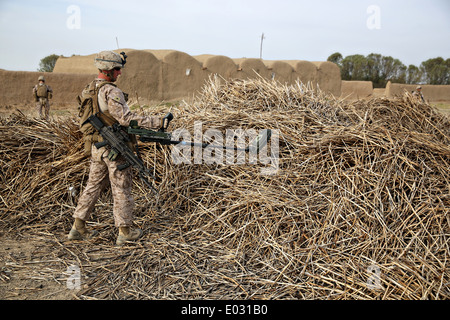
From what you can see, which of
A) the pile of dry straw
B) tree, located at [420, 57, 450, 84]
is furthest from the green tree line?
the pile of dry straw

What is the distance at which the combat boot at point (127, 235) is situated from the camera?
2959 millimetres

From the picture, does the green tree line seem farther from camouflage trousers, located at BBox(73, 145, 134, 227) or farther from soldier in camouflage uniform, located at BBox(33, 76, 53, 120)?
camouflage trousers, located at BBox(73, 145, 134, 227)

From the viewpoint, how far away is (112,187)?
117 inches

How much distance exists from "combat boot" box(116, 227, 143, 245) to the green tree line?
33779 millimetres

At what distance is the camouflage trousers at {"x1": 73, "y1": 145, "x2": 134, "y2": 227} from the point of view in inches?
116

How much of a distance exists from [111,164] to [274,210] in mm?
1456

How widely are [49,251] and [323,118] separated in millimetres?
3043

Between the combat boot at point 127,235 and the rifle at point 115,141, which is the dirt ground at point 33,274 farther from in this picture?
the rifle at point 115,141

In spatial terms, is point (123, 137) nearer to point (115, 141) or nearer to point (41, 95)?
point (115, 141)

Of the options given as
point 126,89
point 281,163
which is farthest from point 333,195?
point 126,89

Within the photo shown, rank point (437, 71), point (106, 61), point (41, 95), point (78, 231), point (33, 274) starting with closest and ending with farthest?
point (33, 274) < point (106, 61) < point (78, 231) < point (41, 95) < point (437, 71)

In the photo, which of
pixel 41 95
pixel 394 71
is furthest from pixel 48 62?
pixel 394 71

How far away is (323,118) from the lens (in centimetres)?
387
